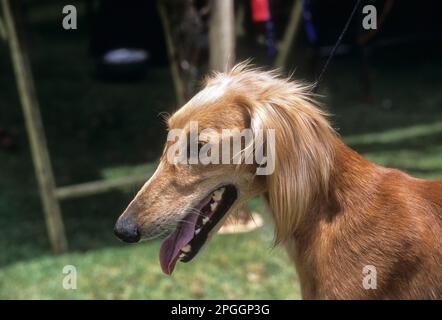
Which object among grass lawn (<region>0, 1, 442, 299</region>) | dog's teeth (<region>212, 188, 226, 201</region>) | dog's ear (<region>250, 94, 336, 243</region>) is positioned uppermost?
dog's ear (<region>250, 94, 336, 243</region>)

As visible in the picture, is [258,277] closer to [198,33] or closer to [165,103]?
[198,33]

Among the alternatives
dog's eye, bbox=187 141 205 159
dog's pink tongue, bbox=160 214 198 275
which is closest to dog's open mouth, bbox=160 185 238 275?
dog's pink tongue, bbox=160 214 198 275

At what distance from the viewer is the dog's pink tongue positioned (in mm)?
2559

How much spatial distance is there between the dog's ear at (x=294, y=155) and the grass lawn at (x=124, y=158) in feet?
0.90

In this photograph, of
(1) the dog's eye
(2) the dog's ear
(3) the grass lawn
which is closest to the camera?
(2) the dog's ear

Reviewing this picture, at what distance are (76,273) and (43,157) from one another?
3.20ft

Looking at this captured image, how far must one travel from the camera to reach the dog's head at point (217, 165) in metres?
2.41

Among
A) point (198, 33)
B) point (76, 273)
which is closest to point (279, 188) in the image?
point (76, 273)

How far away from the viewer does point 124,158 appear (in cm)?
793

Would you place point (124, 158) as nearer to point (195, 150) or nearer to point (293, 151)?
point (195, 150)

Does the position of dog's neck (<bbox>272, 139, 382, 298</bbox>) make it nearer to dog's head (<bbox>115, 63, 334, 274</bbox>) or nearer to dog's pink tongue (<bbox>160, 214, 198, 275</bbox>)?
dog's head (<bbox>115, 63, 334, 274</bbox>)

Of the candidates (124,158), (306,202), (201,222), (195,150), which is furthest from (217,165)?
(124,158)

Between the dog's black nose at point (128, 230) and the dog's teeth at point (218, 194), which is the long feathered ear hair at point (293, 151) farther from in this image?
the dog's black nose at point (128, 230)

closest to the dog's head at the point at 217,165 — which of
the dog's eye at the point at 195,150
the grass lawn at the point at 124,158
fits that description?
the dog's eye at the point at 195,150
